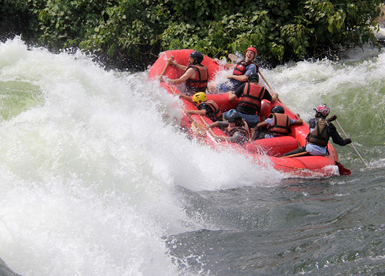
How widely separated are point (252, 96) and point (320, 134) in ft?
3.82

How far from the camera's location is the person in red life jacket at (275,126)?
18.4ft

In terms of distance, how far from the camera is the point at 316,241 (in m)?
2.96

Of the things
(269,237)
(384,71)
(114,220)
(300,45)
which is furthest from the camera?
(300,45)

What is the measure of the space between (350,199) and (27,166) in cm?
301

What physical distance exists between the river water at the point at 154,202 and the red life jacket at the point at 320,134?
51 centimetres

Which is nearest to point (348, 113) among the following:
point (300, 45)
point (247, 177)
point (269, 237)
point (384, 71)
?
point (384, 71)

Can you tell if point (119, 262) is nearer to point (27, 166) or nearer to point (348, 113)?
point (27, 166)

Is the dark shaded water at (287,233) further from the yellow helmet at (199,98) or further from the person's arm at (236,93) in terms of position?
the person's arm at (236,93)

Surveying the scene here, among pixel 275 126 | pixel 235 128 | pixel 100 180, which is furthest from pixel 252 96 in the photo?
pixel 100 180

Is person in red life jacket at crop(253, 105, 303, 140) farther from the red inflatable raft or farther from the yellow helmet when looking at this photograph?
the yellow helmet

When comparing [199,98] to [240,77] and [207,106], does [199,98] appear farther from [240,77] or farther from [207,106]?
[240,77]

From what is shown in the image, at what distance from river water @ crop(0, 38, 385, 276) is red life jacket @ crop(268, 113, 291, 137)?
3.37 ft

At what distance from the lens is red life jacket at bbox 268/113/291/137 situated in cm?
559

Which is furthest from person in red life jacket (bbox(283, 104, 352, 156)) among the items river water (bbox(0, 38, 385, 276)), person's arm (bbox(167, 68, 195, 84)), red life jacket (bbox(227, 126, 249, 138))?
person's arm (bbox(167, 68, 195, 84))
